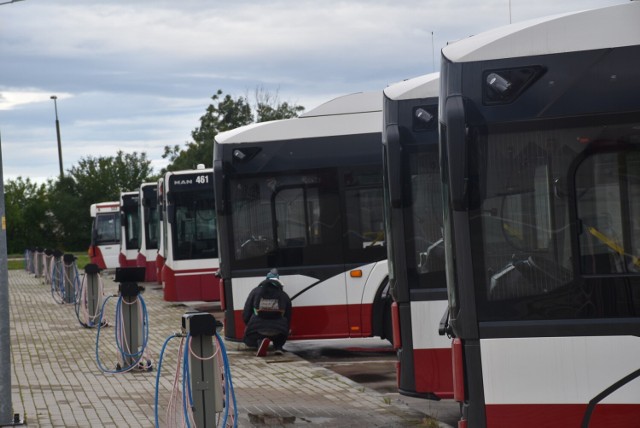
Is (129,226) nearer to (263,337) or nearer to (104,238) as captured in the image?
(104,238)

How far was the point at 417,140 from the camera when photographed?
10672 mm

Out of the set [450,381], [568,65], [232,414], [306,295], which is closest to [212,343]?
[232,414]

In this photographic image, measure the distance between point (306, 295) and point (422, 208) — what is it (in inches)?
235

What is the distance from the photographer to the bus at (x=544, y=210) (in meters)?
7.13

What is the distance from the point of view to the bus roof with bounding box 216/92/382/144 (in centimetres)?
1669

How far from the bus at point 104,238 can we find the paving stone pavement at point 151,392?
1121 inches

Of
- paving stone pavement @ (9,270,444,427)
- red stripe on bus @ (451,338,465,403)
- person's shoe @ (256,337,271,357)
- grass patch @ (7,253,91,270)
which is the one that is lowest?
paving stone pavement @ (9,270,444,427)

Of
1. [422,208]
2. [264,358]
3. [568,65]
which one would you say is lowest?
[264,358]

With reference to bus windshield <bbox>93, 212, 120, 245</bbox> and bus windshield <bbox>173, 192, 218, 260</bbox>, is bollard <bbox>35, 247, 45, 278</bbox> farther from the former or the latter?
bus windshield <bbox>173, 192, 218, 260</bbox>

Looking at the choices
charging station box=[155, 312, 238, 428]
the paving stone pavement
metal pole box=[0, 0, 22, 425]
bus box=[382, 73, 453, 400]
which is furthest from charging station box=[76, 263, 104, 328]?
charging station box=[155, 312, 238, 428]

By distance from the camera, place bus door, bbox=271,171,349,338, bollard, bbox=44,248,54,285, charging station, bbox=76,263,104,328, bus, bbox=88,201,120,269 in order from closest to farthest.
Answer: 1. bus door, bbox=271,171,349,338
2. charging station, bbox=76,263,104,328
3. bollard, bbox=44,248,54,285
4. bus, bbox=88,201,120,269

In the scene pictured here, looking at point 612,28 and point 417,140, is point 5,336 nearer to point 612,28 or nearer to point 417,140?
point 417,140

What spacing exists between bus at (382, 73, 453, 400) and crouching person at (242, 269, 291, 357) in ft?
17.7

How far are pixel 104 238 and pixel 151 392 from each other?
1442 inches
